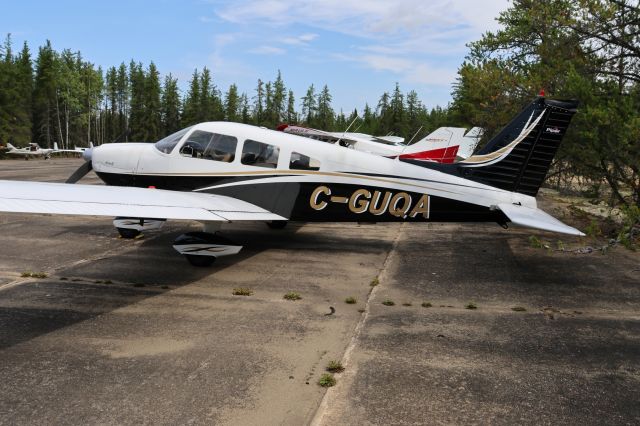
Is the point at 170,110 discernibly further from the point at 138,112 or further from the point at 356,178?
the point at 356,178

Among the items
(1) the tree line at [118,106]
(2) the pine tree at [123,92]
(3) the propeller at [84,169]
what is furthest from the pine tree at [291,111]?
(3) the propeller at [84,169]

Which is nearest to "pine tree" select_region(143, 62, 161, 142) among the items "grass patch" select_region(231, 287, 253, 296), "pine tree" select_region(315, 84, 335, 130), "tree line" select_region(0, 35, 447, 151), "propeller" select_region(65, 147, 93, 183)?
"tree line" select_region(0, 35, 447, 151)

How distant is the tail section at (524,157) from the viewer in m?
8.63

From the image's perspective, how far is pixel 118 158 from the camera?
9734 mm

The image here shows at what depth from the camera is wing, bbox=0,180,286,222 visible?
5719 millimetres

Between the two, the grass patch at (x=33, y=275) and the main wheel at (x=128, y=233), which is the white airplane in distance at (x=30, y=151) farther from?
the grass patch at (x=33, y=275)

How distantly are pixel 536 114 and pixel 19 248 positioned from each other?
1037cm

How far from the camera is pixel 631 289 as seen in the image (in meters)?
7.21

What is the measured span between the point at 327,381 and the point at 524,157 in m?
6.51

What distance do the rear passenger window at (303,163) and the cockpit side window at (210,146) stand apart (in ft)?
Result: 3.85

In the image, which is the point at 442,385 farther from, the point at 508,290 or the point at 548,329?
the point at 508,290

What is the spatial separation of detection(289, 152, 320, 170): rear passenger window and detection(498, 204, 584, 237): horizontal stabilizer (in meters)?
3.49

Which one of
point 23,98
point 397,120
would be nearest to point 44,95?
point 23,98

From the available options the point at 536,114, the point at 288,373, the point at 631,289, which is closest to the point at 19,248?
the point at 288,373
